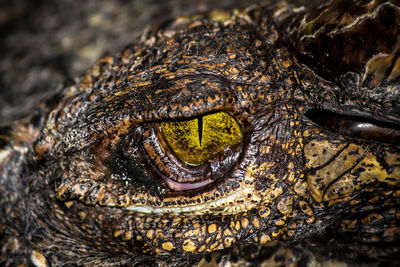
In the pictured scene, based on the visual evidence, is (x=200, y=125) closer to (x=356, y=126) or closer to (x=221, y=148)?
(x=221, y=148)

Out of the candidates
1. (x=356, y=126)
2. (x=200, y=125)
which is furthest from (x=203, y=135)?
(x=356, y=126)

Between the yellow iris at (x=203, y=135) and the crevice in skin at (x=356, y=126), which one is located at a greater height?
the yellow iris at (x=203, y=135)

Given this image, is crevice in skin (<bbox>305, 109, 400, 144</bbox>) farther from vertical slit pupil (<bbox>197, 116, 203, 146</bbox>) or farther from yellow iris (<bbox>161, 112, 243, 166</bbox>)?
vertical slit pupil (<bbox>197, 116, 203, 146</bbox>)

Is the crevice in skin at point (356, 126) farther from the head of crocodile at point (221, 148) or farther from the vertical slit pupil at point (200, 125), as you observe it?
the vertical slit pupil at point (200, 125)

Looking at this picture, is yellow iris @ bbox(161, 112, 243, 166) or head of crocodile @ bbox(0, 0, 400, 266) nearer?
head of crocodile @ bbox(0, 0, 400, 266)

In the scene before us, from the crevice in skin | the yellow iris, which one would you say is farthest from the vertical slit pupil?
the crevice in skin

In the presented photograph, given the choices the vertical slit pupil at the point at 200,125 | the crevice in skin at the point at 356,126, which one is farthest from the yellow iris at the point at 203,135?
the crevice in skin at the point at 356,126

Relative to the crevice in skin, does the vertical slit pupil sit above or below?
above

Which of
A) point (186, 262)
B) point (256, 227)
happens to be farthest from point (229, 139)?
point (186, 262)

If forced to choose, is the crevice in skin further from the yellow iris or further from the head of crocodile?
the yellow iris
